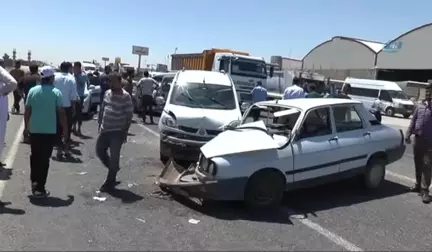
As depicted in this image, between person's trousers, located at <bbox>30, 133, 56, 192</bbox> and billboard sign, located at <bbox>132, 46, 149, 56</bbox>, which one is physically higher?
billboard sign, located at <bbox>132, 46, 149, 56</bbox>

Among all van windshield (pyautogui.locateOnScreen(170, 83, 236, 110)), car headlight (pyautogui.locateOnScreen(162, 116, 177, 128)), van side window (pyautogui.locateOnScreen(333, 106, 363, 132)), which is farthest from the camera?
van windshield (pyautogui.locateOnScreen(170, 83, 236, 110))

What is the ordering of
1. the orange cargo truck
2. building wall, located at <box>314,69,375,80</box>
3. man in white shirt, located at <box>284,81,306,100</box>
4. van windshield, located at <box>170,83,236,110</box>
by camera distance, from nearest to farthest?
van windshield, located at <box>170,83,236,110</box> → man in white shirt, located at <box>284,81,306,100</box> → the orange cargo truck → building wall, located at <box>314,69,375,80</box>

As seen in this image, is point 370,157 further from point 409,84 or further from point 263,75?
point 409,84

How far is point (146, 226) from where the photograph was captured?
593 centimetres

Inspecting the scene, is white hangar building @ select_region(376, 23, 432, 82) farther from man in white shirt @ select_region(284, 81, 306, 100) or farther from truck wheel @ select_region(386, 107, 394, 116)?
man in white shirt @ select_region(284, 81, 306, 100)

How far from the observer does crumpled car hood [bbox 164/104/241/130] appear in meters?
9.52

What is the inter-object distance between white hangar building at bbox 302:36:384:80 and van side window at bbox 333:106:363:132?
166 ft

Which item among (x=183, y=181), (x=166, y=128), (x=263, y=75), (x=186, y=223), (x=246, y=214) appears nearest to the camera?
(x=186, y=223)

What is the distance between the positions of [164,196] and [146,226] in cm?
145

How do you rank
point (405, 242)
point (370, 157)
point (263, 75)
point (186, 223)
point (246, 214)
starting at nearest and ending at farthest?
point (405, 242), point (186, 223), point (246, 214), point (370, 157), point (263, 75)

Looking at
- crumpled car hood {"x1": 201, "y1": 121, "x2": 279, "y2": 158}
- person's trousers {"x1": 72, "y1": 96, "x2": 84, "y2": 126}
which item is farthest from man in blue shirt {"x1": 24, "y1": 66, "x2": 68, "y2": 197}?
person's trousers {"x1": 72, "y1": 96, "x2": 84, "y2": 126}

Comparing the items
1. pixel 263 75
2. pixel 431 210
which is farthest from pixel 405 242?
pixel 263 75

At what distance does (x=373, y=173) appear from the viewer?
26.8ft

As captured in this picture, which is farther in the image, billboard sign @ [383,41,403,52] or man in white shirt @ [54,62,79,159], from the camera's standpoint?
billboard sign @ [383,41,403,52]
